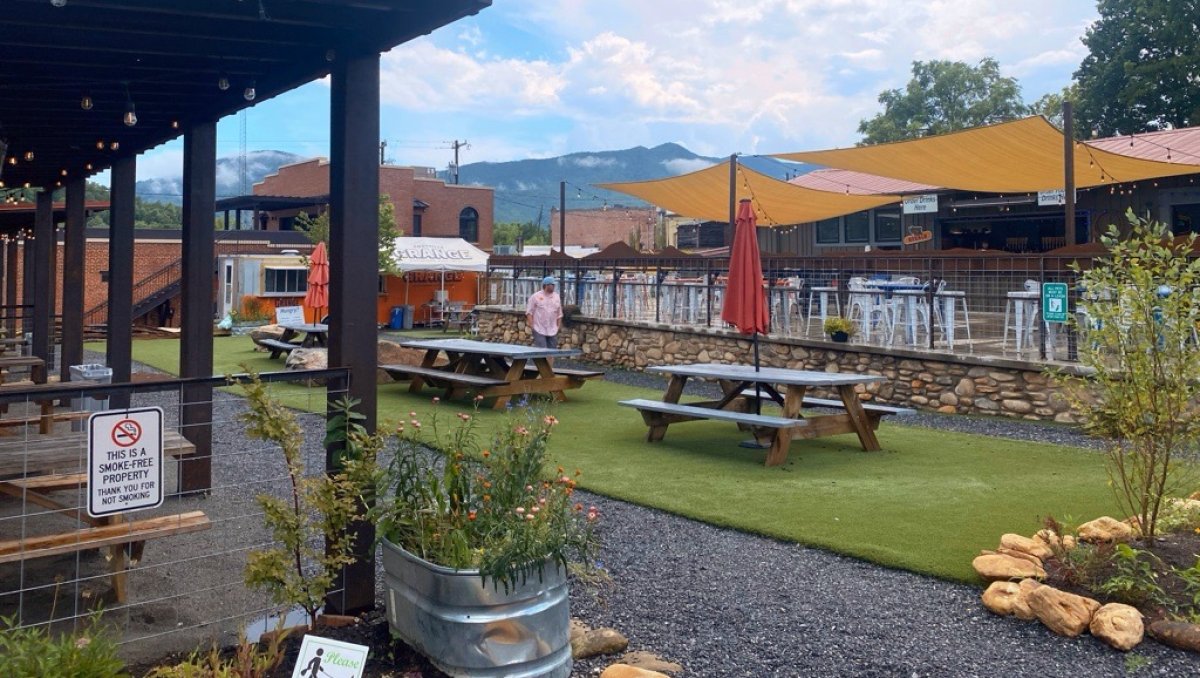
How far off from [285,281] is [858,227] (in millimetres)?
A: 16179

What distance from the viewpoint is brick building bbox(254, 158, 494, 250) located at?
A: 3903cm

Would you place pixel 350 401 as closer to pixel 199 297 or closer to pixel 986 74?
pixel 199 297

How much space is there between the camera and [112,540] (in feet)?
12.1

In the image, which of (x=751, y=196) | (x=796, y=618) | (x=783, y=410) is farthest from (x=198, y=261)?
(x=751, y=196)

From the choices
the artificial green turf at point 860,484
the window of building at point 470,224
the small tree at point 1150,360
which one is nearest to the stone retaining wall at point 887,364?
the artificial green turf at point 860,484

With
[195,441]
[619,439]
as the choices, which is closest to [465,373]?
[619,439]

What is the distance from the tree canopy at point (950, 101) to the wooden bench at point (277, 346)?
28.0 m

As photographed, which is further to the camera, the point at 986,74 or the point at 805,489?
the point at 986,74

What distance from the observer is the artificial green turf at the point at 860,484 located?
5707 millimetres

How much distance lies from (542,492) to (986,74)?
4060 centimetres

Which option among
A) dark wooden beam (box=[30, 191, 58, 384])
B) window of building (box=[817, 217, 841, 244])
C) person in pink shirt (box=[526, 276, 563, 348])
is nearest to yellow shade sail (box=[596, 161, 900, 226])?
window of building (box=[817, 217, 841, 244])

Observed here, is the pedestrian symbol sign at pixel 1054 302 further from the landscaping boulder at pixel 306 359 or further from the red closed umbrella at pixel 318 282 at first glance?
the red closed umbrella at pixel 318 282

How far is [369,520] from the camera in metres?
3.56

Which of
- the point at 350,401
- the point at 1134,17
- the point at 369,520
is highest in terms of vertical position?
the point at 1134,17
